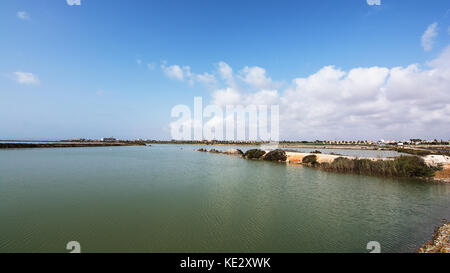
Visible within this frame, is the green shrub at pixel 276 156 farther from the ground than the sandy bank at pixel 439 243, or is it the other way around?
the green shrub at pixel 276 156

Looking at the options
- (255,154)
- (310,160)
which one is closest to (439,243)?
(310,160)

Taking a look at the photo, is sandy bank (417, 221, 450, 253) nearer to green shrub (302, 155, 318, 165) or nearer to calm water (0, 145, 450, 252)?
calm water (0, 145, 450, 252)

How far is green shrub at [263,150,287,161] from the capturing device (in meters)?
41.7

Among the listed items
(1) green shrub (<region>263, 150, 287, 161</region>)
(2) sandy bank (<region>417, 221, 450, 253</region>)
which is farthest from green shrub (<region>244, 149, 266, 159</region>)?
(2) sandy bank (<region>417, 221, 450, 253</region>)

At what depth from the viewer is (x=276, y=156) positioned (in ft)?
140

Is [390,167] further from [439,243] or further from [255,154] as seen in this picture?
[255,154]

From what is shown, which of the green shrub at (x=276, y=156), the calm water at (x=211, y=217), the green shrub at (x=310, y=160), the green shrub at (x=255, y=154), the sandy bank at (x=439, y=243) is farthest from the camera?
the green shrub at (x=255, y=154)

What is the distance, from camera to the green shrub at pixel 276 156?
41.7 meters

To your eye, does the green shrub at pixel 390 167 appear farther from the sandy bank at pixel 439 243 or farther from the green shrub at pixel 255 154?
the green shrub at pixel 255 154

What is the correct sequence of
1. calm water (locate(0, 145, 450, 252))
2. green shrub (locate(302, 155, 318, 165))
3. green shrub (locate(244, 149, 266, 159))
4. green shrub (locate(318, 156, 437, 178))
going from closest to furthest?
calm water (locate(0, 145, 450, 252)) < green shrub (locate(318, 156, 437, 178)) < green shrub (locate(302, 155, 318, 165)) < green shrub (locate(244, 149, 266, 159))


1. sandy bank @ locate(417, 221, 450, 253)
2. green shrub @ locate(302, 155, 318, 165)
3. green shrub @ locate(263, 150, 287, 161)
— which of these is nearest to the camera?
sandy bank @ locate(417, 221, 450, 253)

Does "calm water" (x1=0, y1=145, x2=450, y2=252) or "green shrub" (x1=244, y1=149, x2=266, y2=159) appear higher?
"green shrub" (x1=244, y1=149, x2=266, y2=159)

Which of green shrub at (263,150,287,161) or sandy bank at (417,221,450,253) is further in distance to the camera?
green shrub at (263,150,287,161)

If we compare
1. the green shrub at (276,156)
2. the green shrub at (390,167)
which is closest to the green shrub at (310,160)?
the green shrub at (276,156)
